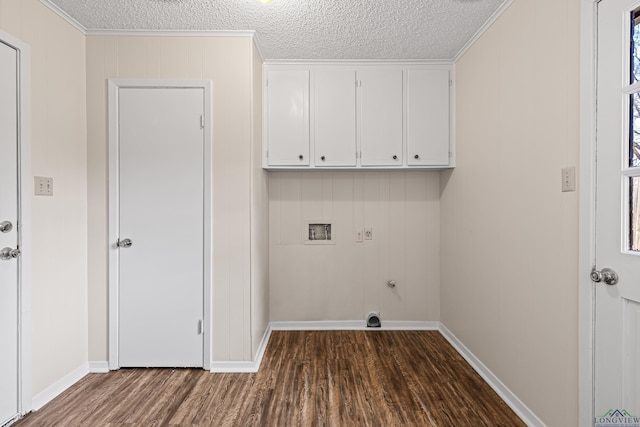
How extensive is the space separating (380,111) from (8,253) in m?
2.72

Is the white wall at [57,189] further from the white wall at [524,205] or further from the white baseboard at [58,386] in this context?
the white wall at [524,205]

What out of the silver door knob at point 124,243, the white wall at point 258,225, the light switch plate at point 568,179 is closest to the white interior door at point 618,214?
the light switch plate at point 568,179

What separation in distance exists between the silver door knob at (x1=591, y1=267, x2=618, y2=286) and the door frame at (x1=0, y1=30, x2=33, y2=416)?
2.87 metres

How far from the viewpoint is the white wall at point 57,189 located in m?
1.99

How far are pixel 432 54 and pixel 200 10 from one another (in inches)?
72.1

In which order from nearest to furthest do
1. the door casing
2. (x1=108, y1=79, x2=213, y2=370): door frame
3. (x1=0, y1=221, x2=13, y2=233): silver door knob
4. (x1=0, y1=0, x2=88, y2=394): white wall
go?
the door casing
(x1=0, y1=221, x2=13, y2=233): silver door knob
(x1=0, y1=0, x2=88, y2=394): white wall
(x1=108, y1=79, x2=213, y2=370): door frame

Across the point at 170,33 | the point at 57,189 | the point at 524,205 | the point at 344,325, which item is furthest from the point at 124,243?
the point at 524,205

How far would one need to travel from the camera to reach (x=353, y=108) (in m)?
2.95

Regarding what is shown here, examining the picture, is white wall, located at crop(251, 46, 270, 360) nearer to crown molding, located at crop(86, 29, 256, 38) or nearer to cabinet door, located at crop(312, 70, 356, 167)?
crown molding, located at crop(86, 29, 256, 38)

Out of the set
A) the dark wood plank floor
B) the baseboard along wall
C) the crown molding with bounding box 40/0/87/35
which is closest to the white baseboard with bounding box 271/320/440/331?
the baseboard along wall

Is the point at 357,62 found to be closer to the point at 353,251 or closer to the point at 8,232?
the point at 353,251

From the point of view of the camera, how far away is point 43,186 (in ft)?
6.71

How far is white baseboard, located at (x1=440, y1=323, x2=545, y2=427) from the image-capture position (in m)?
1.83

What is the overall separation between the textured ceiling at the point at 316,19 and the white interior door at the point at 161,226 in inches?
18.2
